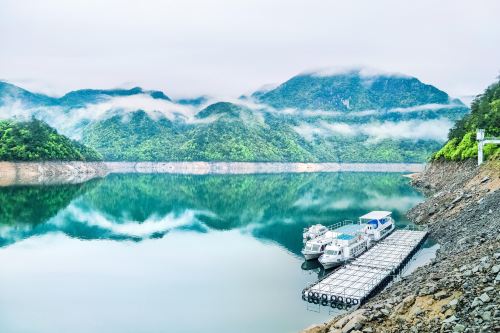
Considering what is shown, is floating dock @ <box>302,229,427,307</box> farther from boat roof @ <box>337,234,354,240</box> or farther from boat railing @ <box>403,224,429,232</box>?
boat railing @ <box>403,224,429,232</box>

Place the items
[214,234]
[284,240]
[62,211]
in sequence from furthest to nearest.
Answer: [62,211] → [214,234] → [284,240]

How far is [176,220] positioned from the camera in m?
70.9

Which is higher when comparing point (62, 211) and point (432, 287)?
point (432, 287)

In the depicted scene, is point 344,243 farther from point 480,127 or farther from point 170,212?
point 480,127

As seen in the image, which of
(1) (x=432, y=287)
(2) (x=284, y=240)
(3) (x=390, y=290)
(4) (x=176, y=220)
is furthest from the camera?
(4) (x=176, y=220)

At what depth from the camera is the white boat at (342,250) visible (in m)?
37.5

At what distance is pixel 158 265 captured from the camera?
42.0 m

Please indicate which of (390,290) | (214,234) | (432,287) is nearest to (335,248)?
(390,290)

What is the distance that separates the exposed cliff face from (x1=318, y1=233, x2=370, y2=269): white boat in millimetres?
98611

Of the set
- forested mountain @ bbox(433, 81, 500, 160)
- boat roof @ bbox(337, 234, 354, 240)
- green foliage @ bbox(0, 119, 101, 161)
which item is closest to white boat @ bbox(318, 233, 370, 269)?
boat roof @ bbox(337, 234, 354, 240)

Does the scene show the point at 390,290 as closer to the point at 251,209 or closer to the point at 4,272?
the point at 4,272

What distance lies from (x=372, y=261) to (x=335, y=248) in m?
3.18

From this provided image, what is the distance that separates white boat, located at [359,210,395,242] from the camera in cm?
4688

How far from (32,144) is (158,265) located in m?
120
